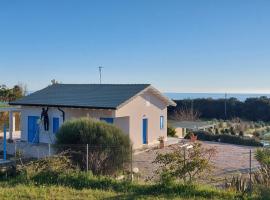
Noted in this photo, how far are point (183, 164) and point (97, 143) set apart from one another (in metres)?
Answer: 4.70

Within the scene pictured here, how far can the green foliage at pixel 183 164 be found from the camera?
1156 centimetres

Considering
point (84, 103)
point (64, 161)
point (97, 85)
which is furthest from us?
point (97, 85)

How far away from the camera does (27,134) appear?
26.2 metres

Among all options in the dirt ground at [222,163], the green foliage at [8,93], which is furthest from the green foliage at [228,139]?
the green foliage at [8,93]

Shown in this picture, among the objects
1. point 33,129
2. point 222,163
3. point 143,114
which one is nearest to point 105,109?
point 143,114

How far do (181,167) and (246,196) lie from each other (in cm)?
214

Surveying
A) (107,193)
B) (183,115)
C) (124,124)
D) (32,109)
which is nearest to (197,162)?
(107,193)

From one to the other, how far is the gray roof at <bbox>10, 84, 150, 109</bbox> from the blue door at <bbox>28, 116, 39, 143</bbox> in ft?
3.45

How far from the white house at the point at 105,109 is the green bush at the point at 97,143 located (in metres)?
6.58

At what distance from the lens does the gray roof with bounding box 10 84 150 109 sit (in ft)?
78.1

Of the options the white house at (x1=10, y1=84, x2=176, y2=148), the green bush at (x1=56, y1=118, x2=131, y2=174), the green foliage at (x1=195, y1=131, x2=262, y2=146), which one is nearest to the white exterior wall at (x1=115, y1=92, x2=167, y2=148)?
the white house at (x1=10, y1=84, x2=176, y2=148)

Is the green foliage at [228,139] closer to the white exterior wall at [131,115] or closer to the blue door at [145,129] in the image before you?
the white exterior wall at [131,115]

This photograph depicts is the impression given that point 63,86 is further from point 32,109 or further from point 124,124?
point 124,124

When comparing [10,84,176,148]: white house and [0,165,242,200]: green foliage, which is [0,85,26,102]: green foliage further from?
[0,165,242,200]: green foliage
